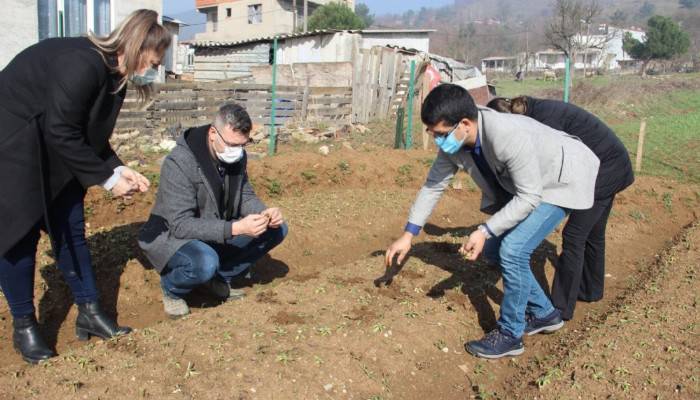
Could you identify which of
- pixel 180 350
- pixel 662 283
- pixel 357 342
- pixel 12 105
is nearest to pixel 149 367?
pixel 180 350

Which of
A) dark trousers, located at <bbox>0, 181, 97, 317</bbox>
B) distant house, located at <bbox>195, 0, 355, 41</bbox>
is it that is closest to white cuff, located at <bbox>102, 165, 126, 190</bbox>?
dark trousers, located at <bbox>0, 181, 97, 317</bbox>

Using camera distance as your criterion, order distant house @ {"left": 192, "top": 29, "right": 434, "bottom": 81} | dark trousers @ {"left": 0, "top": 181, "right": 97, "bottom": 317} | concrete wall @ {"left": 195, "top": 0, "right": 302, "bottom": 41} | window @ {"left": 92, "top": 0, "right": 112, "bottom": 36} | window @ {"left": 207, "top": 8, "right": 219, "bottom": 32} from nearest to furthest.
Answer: dark trousers @ {"left": 0, "top": 181, "right": 97, "bottom": 317} → window @ {"left": 92, "top": 0, "right": 112, "bottom": 36} → distant house @ {"left": 192, "top": 29, "right": 434, "bottom": 81} → concrete wall @ {"left": 195, "top": 0, "right": 302, "bottom": 41} → window @ {"left": 207, "top": 8, "right": 219, "bottom": 32}

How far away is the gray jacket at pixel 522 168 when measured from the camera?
311cm

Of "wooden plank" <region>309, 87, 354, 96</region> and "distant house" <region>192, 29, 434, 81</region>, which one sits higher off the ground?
"distant house" <region>192, 29, 434, 81</region>

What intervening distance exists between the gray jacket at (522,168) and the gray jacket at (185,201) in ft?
4.12

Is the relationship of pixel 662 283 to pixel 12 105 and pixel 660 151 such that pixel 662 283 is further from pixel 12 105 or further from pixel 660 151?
pixel 660 151

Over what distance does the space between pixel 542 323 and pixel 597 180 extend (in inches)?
40.6

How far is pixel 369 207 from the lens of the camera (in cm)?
702

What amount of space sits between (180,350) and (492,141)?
199cm

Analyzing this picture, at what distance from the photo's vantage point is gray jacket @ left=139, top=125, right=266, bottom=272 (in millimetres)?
3760

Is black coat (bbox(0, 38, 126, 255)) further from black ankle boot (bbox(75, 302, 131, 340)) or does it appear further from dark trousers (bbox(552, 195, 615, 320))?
dark trousers (bbox(552, 195, 615, 320))

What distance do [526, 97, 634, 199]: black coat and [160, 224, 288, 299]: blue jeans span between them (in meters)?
2.07

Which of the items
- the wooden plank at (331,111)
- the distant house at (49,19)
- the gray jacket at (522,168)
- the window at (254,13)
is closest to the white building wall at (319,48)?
the wooden plank at (331,111)

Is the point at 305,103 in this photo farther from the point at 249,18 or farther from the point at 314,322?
the point at 249,18
